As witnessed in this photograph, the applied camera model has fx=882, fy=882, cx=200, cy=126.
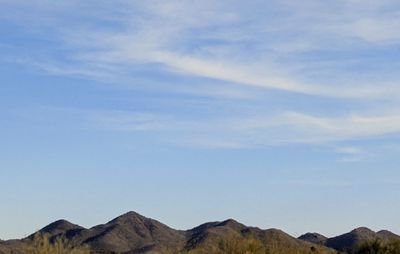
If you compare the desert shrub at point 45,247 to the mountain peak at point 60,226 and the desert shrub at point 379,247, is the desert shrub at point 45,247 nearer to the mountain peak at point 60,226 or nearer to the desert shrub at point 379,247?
the desert shrub at point 379,247

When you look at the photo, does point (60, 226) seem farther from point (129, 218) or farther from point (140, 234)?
point (140, 234)

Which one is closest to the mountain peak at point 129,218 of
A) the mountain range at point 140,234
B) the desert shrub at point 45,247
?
the mountain range at point 140,234

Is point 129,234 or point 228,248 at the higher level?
point 129,234

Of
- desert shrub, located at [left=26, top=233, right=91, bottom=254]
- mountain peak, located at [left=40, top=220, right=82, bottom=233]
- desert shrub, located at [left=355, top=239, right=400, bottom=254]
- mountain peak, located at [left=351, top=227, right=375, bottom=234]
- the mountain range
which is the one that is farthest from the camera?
mountain peak, located at [left=40, top=220, right=82, bottom=233]

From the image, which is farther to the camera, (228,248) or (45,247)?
(228,248)

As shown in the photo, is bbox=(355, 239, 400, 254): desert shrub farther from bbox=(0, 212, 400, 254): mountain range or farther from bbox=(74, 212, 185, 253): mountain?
bbox=(74, 212, 185, 253): mountain

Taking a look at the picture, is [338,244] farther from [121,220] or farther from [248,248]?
[248,248]

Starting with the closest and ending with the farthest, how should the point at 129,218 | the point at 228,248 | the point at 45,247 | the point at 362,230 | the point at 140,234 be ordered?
the point at 45,247, the point at 228,248, the point at 140,234, the point at 362,230, the point at 129,218

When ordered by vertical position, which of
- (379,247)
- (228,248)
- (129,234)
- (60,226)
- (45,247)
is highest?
(60,226)

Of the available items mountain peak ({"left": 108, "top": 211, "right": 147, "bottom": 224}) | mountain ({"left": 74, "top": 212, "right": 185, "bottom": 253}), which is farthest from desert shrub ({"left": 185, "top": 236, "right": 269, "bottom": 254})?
mountain peak ({"left": 108, "top": 211, "right": 147, "bottom": 224})

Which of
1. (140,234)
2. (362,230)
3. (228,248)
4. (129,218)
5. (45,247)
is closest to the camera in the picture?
(45,247)

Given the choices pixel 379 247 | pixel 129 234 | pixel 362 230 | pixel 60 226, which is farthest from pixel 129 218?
pixel 379 247

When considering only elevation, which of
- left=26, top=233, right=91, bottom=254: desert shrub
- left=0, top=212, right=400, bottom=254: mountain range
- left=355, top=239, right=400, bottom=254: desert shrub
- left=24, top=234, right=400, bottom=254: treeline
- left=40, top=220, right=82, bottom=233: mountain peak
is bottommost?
left=26, top=233, right=91, bottom=254: desert shrub

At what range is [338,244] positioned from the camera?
114 metres
